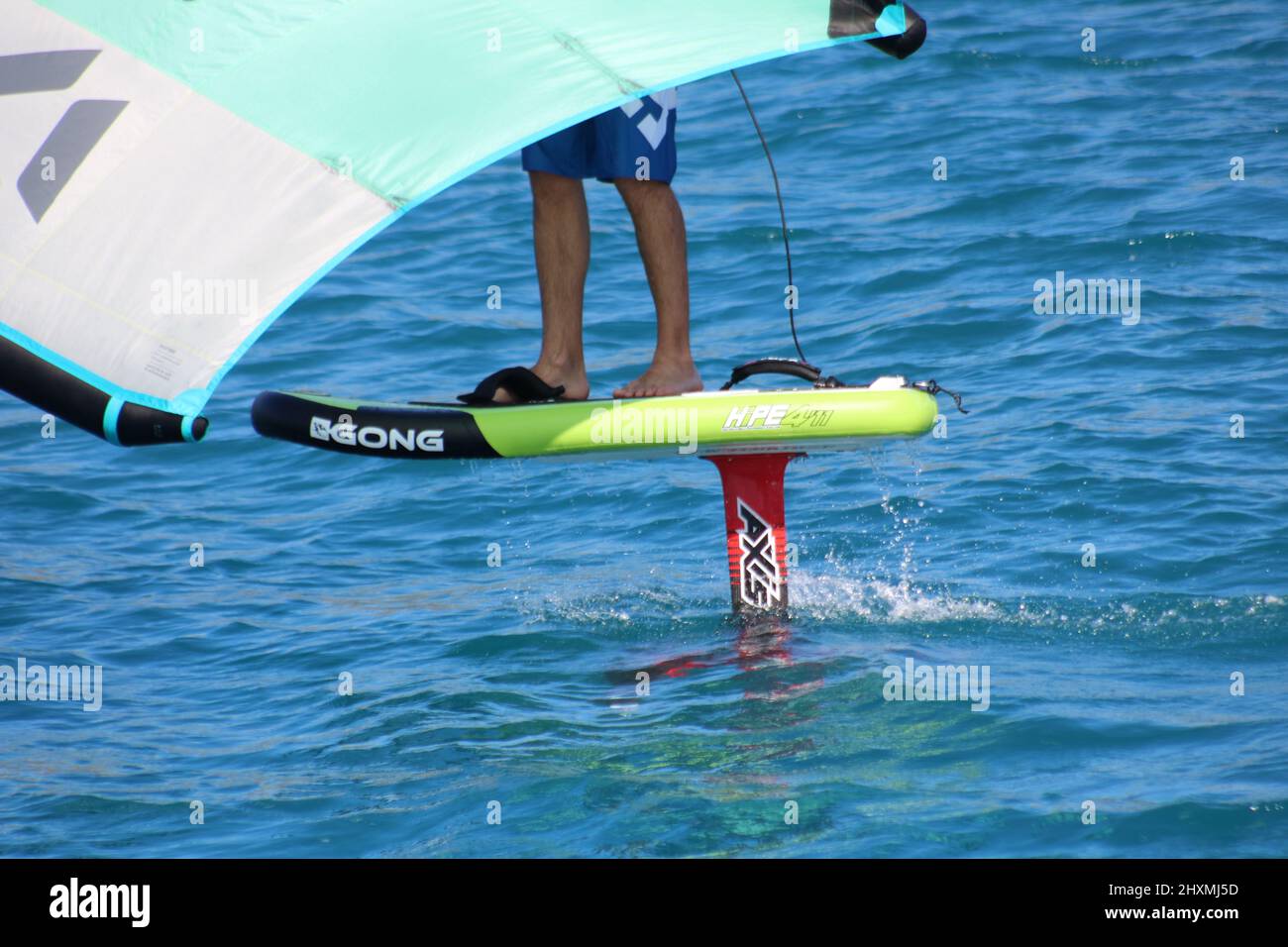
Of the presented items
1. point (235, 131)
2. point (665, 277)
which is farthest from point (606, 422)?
point (235, 131)

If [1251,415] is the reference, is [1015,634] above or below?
below

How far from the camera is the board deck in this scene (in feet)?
17.3

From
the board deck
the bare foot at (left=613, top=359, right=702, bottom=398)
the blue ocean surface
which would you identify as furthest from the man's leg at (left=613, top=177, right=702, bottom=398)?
the blue ocean surface

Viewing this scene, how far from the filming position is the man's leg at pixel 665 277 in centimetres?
545

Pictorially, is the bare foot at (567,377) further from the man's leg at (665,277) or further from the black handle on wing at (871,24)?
the black handle on wing at (871,24)

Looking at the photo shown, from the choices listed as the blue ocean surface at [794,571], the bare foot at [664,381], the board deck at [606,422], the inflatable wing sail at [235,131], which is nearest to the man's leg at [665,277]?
the bare foot at [664,381]

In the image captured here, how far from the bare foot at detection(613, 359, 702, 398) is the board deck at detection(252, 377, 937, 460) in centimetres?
11

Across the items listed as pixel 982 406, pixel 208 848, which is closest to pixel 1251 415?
pixel 982 406

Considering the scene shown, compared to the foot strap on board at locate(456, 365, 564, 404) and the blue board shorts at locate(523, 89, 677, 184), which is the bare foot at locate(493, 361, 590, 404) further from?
the blue board shorts at locate(523, 89, 677, 184)

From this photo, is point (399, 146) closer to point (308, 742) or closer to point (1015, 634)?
point (308, 742)

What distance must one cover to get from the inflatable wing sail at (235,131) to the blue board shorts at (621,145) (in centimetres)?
48
